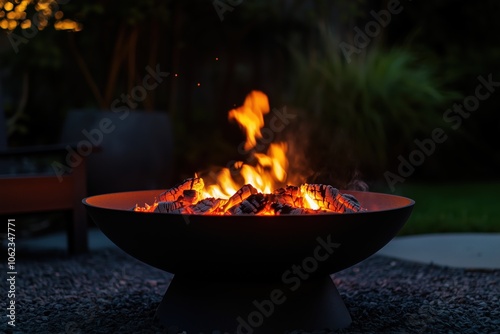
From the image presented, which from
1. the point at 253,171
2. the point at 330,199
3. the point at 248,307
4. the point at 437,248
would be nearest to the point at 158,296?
the point at 253,171

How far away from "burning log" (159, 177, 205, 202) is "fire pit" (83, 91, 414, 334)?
0.28ft

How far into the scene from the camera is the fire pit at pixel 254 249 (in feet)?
6.24

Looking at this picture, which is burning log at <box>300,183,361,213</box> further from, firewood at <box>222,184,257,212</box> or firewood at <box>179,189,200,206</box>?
firewood at <box>179,189,200,206</box>

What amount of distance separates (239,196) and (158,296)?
2.16 feet

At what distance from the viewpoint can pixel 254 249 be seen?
192cm

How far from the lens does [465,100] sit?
6758 mm

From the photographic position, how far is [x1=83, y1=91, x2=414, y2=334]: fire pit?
1901 mm

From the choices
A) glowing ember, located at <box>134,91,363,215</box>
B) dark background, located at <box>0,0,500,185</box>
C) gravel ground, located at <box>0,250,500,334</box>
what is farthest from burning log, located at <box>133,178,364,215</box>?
dark background, located at <box>0,0,500,185</box>

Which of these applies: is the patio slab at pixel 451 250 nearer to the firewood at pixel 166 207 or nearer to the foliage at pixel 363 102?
the foliage at pixel 363 102

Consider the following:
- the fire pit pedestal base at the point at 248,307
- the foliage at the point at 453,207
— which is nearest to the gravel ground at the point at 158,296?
the fire pit pedestal base at the point at 248,307

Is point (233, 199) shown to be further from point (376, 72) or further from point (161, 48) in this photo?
point (161, 48)

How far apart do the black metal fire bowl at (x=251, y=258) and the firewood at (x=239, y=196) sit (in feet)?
0.82

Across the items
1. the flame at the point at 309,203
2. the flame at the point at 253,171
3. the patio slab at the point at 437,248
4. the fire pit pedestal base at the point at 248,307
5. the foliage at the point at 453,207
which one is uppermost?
the flame at the point at 253,171

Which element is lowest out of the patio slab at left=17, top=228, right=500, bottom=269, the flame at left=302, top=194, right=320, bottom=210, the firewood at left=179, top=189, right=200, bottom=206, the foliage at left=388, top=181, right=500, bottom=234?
the foliage at left=388, top=181, right=500, bottom=234
